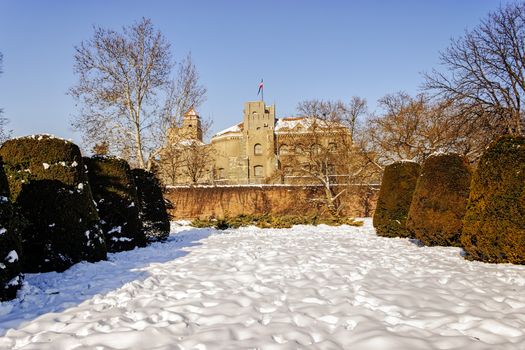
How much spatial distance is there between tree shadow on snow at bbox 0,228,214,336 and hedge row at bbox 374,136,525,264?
636cm

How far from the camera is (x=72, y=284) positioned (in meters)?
A: 5.21

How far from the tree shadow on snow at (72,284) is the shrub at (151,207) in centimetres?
286

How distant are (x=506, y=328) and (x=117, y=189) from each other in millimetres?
8157

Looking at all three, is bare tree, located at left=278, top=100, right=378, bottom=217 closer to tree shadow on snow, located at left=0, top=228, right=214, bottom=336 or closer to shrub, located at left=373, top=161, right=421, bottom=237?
shrub, located at left=373, top=161, right=421, bottom=237

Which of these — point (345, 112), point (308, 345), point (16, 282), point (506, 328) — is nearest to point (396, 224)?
point (506, 328)

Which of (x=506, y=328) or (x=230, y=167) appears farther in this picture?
(x=230, y=167)

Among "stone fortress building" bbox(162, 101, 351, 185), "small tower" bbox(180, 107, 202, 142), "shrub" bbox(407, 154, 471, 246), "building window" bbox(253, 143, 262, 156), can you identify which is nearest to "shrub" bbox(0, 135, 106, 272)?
"shrub" bbox(407, 154, 471, 246)

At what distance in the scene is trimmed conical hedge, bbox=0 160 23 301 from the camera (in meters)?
4.23

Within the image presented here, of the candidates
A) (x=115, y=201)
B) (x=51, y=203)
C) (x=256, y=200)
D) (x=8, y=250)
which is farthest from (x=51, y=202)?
(x=256, y=200)

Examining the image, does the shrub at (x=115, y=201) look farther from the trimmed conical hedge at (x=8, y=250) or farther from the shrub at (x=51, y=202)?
the trimmed conical hedge at (x=8, y=250)

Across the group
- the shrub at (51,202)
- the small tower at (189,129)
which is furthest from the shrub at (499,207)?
the small tower at (189,129)

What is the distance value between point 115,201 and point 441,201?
844 centimetres

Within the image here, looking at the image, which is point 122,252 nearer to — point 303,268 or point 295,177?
point 303,268

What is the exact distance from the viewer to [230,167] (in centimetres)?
5031
